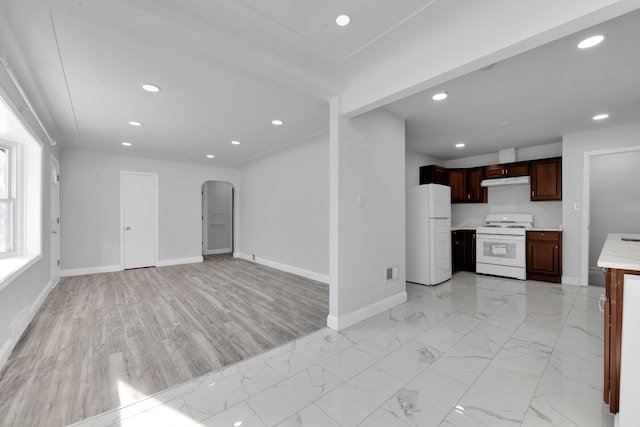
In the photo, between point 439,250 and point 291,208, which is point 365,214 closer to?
point 439,250

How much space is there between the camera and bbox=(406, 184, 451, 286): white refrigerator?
4.25 metres

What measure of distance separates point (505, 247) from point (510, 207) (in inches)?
41.8

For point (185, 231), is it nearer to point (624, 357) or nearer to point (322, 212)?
point (322, 212)

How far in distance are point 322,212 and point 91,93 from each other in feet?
10.6

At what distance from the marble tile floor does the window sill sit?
4.69ft

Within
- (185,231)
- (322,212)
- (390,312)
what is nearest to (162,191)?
(185,231)

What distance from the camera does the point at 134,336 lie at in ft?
8.47

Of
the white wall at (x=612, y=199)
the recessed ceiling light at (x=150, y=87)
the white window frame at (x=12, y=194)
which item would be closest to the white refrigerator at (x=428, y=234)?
the white wall at (x=612, y=199)

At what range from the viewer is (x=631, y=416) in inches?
51.9

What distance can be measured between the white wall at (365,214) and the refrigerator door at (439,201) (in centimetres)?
95

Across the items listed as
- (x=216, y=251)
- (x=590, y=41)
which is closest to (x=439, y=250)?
(x=590, y=41)

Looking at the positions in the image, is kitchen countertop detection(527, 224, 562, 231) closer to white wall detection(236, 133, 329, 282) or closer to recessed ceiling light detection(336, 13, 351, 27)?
white wall detection(236, 133, 329, 282)

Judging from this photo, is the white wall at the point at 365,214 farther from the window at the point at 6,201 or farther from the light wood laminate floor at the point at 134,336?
the window at the point at 6,201

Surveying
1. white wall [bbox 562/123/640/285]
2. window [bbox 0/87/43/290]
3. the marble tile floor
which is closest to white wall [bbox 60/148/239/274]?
window [bbox 0/87/43/290]
